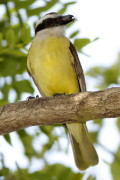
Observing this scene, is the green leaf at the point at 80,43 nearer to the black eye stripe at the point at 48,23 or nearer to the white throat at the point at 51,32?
the white throat at the point at 51,32

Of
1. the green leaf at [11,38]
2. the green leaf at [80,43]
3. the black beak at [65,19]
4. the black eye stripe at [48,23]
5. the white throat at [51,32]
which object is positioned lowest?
the green leaf at [80,43]

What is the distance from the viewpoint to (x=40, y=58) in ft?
13.4

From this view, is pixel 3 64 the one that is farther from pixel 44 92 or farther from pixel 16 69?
pixel 44 92

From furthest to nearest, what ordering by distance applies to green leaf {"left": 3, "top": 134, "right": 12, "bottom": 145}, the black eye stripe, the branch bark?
the black eye stripe → green leaf {"left": 3, "top": 134, "right": 12, "bottom": 145} → the branch bark

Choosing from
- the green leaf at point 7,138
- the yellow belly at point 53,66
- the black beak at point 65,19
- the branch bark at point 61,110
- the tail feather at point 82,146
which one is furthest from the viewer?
the black beak at point 65,19

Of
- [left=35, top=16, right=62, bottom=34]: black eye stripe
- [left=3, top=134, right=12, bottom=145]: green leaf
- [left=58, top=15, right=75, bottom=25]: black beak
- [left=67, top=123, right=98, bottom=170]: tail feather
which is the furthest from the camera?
[left=35, top=16, right=62, bottom=34]: black eye stripe

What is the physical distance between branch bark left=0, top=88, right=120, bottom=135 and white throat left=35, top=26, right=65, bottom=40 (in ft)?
3.86

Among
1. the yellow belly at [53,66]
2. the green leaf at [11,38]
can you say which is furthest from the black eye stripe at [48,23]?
the green leaf at [11,38]

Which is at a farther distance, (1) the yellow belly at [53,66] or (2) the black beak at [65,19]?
(2) the black beak at [65,19]

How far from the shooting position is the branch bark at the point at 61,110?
9.89ft

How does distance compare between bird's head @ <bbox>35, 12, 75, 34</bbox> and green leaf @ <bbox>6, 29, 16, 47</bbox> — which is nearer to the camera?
green leaf @ <bbox>6, 29, 16, 47</bbox>

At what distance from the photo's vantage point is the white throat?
4.40 meters

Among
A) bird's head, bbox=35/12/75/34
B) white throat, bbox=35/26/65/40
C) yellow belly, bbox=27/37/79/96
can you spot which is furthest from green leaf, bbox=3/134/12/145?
bird's head, bbox=35/12/75/34

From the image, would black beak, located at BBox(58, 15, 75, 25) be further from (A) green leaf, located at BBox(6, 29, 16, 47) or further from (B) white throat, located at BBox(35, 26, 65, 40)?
(A) green leaf, located at BBox(6, 29, 16, 47)
